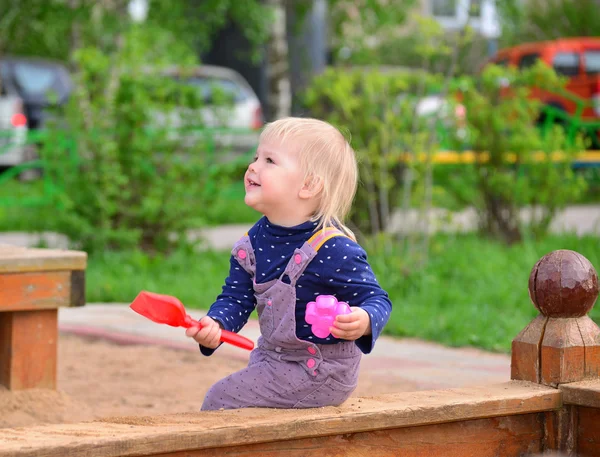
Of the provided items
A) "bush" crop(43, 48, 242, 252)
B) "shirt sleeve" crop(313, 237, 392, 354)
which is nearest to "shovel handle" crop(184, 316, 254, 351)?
"shirt sleeve" crop(313, 237, 392, 354)

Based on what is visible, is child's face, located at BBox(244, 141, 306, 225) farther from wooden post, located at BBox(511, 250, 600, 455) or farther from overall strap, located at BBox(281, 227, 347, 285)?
wooden post, located at BBox(511, 250, 600, 455)

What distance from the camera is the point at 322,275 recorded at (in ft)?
8.43

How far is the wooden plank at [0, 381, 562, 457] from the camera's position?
2107mm

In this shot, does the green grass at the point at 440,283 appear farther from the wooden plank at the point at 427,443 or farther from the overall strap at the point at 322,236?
the overall strap at the point at 322,236

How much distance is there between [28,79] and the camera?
16.8 m

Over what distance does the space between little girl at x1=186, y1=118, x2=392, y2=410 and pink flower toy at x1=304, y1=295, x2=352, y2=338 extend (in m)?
0.11

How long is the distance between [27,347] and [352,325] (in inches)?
76.1

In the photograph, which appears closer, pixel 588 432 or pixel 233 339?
pixel 233 339

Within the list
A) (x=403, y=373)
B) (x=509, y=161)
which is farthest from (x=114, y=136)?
(x=403, y=373)

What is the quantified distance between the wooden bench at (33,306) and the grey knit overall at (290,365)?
143 cm

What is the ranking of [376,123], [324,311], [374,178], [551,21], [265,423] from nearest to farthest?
[265,423], [324,311], [376,123], [374,178], [551,21]

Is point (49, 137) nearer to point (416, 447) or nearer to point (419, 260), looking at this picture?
point (419, 260)

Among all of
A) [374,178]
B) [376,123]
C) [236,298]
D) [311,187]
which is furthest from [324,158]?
[374,178]

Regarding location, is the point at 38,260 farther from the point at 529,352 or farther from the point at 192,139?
the point at 192,139
